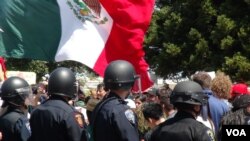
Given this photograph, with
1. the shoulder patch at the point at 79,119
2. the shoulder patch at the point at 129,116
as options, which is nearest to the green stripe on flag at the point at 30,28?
the shoulder patch at the point at 79,119

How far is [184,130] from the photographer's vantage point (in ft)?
14.8

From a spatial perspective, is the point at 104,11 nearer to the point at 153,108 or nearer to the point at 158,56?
the point at 153,108

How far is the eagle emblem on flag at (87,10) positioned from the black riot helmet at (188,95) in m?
3.81

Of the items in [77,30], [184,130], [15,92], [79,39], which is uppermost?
[77,30]

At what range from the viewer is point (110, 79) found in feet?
18.0

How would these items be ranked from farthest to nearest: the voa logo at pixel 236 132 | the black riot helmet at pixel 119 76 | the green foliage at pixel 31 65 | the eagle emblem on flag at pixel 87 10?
the green foliage at pixel 31 65 → the eagle emblem on flag at pixel 87 10 → the black riot helmet at pixel 119 76 → the voa logo at pixel 236 132

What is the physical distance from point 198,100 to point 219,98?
2.75m

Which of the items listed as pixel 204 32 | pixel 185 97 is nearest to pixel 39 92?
pixel 185 97

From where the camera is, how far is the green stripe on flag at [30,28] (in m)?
7.75

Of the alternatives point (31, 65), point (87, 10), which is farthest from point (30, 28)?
point (31, 65)

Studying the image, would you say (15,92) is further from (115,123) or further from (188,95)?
(188,95)

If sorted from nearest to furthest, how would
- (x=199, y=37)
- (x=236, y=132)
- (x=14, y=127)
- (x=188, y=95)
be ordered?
(x=236, y=132), (x=188, y=95), (x=14, y=127), (x=199, y=37)

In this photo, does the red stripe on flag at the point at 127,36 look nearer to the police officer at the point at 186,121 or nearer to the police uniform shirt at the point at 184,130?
the police officer at the point at 186,121

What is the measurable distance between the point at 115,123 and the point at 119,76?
0.59 meters
